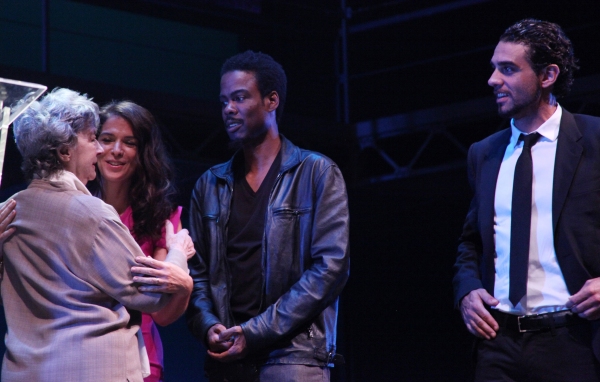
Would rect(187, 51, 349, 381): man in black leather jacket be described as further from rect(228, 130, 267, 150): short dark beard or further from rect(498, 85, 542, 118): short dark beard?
rect(498, 85, 542, 118): short dark beard

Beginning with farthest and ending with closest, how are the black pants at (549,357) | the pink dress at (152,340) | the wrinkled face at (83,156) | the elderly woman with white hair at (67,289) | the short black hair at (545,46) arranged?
the short black hair at (545,46), the pink dress at (152,340), the black pants at (549,357), the wrinkled face at (83,156), the elderly woman with white hair at (67,289)

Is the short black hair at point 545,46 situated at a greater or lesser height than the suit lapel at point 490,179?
greater

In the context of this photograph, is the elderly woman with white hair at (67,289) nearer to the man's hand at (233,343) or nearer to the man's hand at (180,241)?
the man's hand at (180,241)

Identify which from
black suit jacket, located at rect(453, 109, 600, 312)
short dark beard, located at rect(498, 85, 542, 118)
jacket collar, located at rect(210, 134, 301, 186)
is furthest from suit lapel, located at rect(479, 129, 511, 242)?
jacket collar, located at rect(210, 134, 301, 186)

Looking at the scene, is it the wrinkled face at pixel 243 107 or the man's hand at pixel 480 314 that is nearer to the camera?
the man's hand at pixel 480 314

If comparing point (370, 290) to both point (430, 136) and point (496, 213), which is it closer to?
point (430, 136)

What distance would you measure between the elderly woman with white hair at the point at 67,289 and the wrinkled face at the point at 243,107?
953mm

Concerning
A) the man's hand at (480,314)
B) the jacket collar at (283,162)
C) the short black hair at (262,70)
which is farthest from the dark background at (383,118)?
the man's hand at (480,314)

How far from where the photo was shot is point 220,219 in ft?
10.4

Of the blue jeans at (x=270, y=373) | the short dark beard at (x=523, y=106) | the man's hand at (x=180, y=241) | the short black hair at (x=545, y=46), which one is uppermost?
the short black hair at (x=545, y=46)

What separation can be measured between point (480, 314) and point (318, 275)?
22.1 inches

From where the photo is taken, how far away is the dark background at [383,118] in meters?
6.67

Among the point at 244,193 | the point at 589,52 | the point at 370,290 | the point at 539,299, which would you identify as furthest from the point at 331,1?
the point at 539,299

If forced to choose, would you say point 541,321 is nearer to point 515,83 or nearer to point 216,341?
point 515,83
